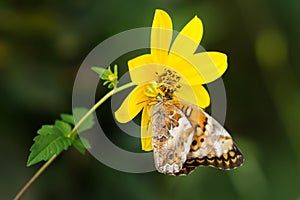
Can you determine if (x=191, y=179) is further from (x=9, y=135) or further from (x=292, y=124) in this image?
(x=9, y=135)

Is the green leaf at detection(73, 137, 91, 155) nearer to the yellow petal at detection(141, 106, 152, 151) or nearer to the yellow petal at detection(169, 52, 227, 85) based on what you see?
the yellow petal at detection(141, 106, 152, 151)

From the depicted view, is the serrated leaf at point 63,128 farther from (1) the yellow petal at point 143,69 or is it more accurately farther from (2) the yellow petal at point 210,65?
(2) the yellow petal at point 210,65

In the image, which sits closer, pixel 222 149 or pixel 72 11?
pixel 222 149

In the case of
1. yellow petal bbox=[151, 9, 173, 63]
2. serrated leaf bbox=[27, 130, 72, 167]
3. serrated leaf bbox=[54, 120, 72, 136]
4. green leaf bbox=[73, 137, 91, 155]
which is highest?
yellow petal bbox=[151, 9, 173, 63]

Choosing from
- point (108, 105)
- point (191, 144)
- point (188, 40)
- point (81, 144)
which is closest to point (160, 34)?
point (188, 40)

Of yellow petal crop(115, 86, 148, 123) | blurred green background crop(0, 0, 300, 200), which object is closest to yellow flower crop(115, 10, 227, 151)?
yellow petal crop(115, 86, 148, 123)

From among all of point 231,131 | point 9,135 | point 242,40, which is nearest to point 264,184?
point 231,131

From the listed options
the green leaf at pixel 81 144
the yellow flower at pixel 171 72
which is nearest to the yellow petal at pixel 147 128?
the yellow flower at pixel 171 72
